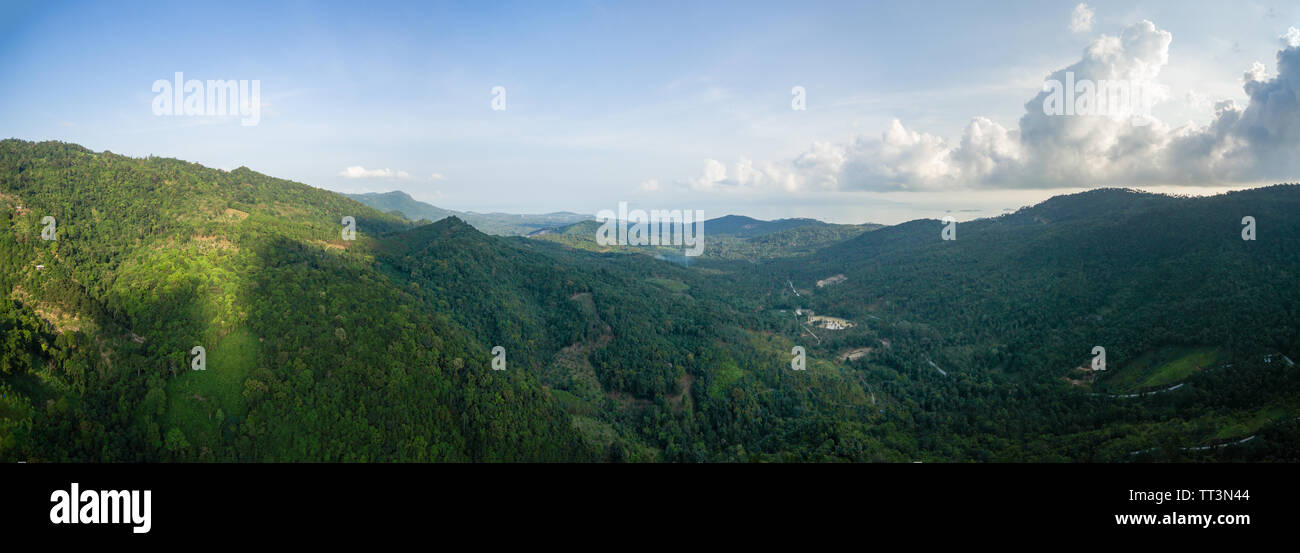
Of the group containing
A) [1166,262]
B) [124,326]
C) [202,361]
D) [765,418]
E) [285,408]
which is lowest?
[765,418]

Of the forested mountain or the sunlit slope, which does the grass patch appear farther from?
the sunlit slope

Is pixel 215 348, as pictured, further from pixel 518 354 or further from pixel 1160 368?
pixel 1160 368

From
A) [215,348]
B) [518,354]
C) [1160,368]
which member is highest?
[215,348]

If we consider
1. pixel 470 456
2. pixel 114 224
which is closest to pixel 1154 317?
pixel 470 456

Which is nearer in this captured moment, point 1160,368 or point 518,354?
point 1160,368

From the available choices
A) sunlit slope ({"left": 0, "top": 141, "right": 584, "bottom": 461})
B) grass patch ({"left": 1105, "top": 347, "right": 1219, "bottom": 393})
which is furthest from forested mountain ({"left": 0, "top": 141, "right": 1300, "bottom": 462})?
grass patch ({"left": 1105, "top": 347, "right": 1219, "bottom": 393})

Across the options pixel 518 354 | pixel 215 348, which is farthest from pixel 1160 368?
pixel 215 348

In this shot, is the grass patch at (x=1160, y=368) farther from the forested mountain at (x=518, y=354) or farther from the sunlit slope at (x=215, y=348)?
the sunlit slope at (x=215, y=348)

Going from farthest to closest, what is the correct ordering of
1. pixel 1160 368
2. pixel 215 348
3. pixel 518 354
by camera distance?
pixel 518 354, pixel 1160 368, pixel 215 348

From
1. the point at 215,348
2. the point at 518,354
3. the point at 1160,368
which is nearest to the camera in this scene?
the point at 215,348
